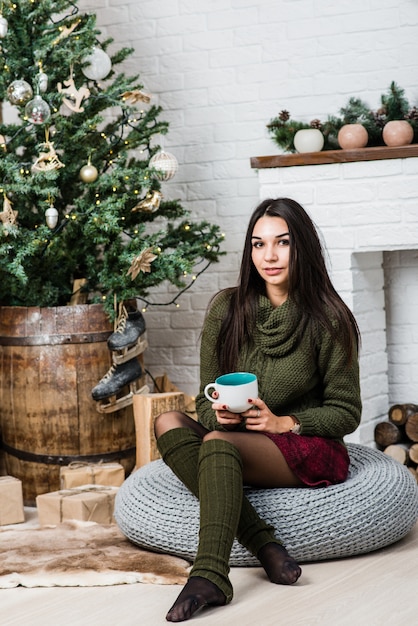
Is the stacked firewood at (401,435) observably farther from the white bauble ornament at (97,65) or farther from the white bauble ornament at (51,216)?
the white bauble ornament at (97,65)

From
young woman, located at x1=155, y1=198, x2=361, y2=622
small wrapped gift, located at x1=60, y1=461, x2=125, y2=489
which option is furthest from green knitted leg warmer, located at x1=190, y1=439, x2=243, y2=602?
small wrapped gift, located at x1=60, y1=461, x2=125, y2=489

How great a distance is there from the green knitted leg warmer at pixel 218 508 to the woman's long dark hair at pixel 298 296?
42 cm

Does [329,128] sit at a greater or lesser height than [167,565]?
greater

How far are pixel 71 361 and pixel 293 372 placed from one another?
3.24 feet

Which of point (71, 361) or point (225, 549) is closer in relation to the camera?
point (225, 549)

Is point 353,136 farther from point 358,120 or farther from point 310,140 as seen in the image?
point 358,120

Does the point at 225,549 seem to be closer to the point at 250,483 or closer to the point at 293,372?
the point at 250,483

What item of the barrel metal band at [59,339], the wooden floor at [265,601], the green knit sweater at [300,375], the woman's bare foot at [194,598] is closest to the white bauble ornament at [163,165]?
the barrel metal band at [59,339]

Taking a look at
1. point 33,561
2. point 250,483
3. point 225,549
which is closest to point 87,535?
point 33,561

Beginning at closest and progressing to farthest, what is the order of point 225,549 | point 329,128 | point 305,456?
point 225,549
point 305,456
point 329,128

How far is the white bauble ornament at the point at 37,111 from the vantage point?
9.95ft

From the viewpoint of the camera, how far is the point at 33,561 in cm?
242

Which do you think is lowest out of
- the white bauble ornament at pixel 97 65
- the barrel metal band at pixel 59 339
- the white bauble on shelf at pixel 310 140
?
the barrel metal band at pixel 59 339

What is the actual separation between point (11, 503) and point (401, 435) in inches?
57.9
